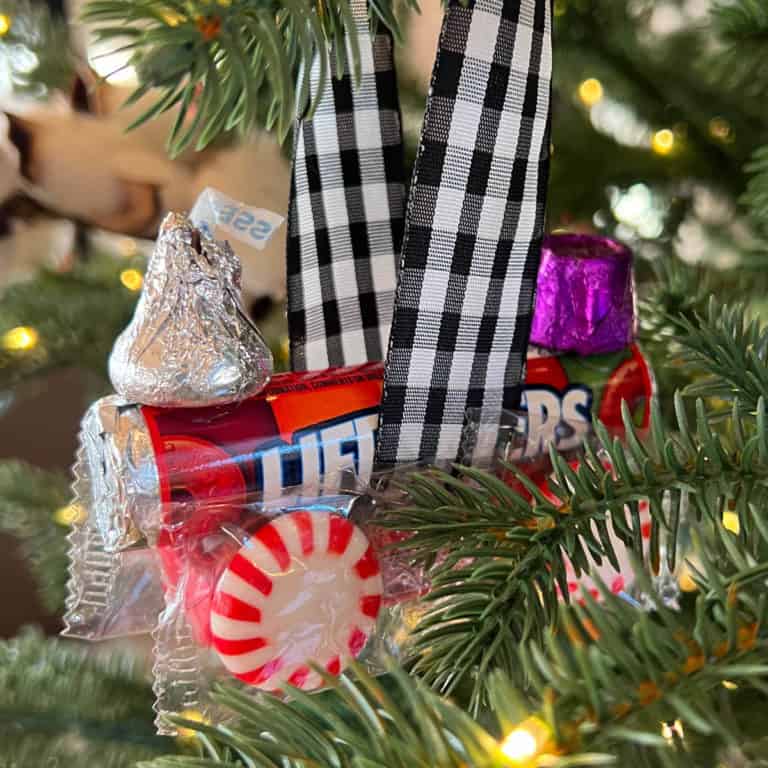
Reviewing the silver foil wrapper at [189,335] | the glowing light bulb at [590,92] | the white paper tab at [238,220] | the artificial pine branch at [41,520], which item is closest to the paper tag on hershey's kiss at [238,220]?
the white paper tab at [238,220]

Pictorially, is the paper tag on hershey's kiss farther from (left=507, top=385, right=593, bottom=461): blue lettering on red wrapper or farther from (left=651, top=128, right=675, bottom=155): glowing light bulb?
(left=651, top=128, right=675, bottom=155): glowing light bulb

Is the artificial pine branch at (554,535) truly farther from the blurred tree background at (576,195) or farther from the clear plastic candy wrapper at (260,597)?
the blurred tree background at (576,195)

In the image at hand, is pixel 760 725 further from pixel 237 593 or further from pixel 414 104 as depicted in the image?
pixel 414 104

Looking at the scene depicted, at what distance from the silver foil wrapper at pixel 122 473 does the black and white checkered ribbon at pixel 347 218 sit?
0.43 ft

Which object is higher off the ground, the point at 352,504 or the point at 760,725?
the point at 352,504

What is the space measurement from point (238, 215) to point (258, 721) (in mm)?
367

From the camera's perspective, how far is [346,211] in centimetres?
49

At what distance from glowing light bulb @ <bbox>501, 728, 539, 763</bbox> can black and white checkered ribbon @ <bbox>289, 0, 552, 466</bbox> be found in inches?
9.5

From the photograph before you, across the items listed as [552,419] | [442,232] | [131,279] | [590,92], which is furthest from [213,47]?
[131,279]

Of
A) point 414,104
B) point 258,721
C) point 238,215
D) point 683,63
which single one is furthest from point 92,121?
point 258,721

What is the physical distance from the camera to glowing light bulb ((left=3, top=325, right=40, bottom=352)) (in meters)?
0.78

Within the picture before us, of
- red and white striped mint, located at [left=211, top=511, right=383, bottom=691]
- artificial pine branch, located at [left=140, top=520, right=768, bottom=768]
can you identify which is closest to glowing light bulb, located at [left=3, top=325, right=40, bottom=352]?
red and white striped mint, located at [left=211, top=511, right=383, bottom=691]

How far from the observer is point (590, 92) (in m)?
0.69

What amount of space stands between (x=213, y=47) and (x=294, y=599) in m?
0.24
